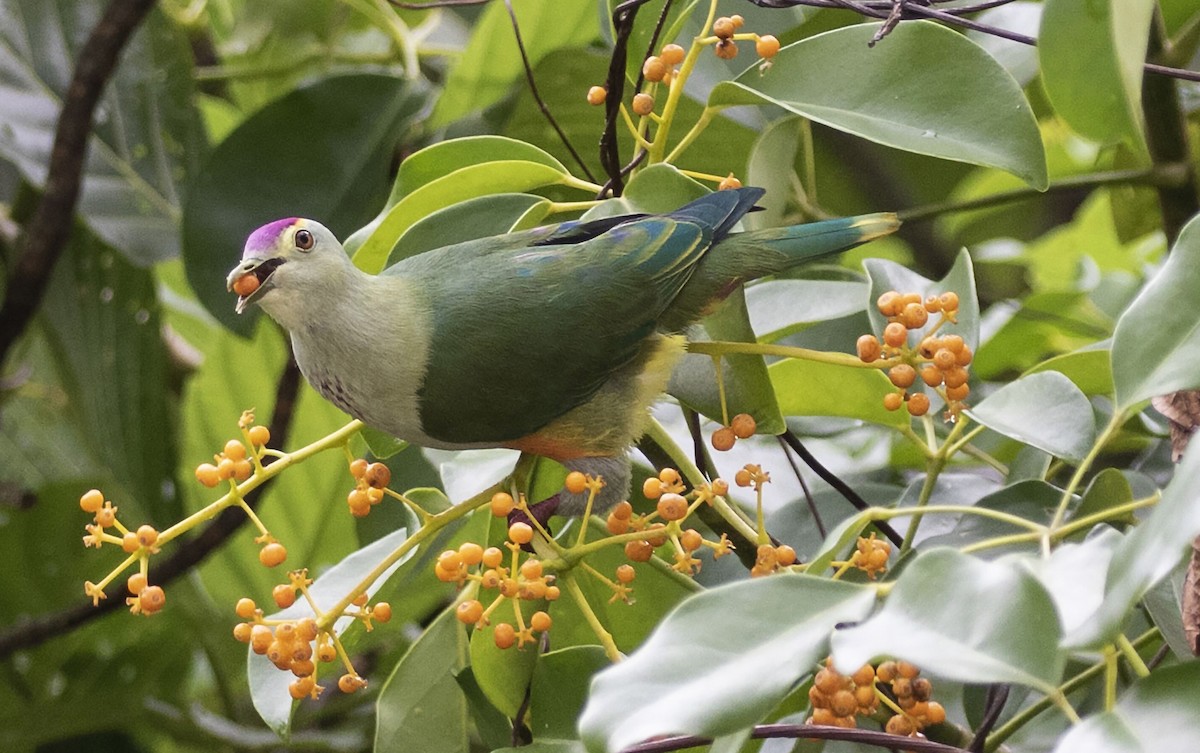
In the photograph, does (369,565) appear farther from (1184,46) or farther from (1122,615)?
(1184,46)

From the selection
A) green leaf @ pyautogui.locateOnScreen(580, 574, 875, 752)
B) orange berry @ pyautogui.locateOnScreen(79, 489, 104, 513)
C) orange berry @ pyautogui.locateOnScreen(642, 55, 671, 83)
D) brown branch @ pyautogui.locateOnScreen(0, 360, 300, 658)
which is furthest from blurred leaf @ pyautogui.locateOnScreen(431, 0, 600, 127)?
green leaf @ pyautogui.locateOnScreen(580, 574, 875, 752)

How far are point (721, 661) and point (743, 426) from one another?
0.87 ft

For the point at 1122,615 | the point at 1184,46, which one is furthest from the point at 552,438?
the point at 1184,46

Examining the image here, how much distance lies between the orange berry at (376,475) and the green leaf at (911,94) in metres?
0.31

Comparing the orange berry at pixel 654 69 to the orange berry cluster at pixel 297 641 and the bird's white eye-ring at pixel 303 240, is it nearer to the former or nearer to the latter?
the bird's white eye-ring at pixel 303 240

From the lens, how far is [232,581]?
154cm

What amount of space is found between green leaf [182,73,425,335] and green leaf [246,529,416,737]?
0.51 m

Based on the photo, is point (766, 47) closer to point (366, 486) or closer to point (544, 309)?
point (544, 309)

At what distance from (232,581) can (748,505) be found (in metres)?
0.79

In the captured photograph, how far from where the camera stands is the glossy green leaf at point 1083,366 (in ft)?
2.69

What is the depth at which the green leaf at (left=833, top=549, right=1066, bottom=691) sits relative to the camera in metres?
0.45

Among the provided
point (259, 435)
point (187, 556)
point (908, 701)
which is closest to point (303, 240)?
point (259, 435)

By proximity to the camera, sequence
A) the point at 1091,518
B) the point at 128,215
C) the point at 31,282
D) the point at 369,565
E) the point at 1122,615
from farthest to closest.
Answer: the point at 128,215 < the point at 31,282 < the point at 369,565 < the point at 1091,518 < the point at 1122,615

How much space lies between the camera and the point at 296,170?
1303 millimetres
